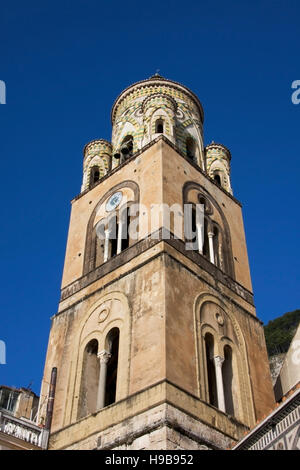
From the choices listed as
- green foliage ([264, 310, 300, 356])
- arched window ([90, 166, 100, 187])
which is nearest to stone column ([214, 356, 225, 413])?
arched window ([90, 166, 100, 187])

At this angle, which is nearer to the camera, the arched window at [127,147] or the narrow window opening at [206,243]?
the narrow window opening at [206,243]

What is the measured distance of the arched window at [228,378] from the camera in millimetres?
18609

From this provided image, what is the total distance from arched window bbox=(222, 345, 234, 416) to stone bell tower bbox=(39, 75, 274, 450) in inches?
1.2

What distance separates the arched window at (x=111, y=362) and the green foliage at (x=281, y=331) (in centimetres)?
3573

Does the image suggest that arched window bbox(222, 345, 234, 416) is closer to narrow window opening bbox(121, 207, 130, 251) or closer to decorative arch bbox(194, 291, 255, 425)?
decorative arch bbox(194, 291, 255, 425)

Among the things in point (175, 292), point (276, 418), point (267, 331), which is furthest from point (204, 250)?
point (267, 331)

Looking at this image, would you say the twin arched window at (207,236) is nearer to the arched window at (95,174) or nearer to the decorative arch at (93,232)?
the decorative arch at (93,232)

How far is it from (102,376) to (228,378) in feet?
12.5

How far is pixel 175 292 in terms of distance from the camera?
1858cm

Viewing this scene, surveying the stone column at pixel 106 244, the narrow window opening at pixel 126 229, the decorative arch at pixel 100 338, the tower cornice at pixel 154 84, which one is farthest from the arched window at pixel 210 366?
the tower cornice at pixel 154 84

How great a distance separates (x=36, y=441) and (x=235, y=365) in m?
6.27

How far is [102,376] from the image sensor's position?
18531mm

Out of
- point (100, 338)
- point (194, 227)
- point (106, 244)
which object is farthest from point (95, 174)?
point (100, 338)
